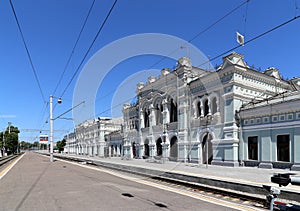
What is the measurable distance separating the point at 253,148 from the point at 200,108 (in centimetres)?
746

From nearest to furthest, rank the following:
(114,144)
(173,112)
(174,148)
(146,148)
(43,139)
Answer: (174,148)
(173,112)
(146,148)
(114,144)
(43,139)

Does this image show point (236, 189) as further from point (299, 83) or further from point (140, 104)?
point (140, 104)

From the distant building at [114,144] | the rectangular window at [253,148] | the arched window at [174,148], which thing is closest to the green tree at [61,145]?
the distant building at [114,144]

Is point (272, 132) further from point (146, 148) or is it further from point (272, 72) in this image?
point (146, 148)

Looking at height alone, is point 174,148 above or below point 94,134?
below

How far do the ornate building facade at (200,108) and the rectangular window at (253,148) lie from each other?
0.59 m

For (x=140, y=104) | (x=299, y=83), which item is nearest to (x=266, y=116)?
(x=299, y=83)

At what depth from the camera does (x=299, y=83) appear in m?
30.7

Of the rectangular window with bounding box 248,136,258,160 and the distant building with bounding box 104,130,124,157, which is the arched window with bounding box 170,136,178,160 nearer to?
the rectangular window with bounding box 248,136,258,160

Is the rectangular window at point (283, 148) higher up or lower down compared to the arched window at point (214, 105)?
lower down

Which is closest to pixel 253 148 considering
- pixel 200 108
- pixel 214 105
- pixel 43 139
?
pixel 214 105

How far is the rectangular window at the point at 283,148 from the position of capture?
1895 centimetres

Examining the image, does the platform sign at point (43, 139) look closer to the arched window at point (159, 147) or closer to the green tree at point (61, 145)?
the green tree at point (61, 145)

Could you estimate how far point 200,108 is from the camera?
27625 millimetres
